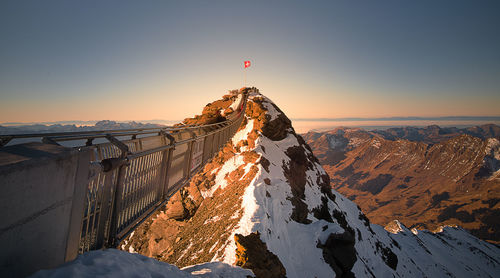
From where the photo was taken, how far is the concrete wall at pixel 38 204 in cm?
194

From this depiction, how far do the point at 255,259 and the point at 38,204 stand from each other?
10.9 m

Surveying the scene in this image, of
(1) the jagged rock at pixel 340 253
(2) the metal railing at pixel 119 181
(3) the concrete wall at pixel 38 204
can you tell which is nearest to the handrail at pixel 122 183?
(2) the metal railing at pixel 119 181

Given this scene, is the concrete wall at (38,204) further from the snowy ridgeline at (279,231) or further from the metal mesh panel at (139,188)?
the metal mesh panel at (139,188)

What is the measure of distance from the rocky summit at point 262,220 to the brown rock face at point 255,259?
0.06 m

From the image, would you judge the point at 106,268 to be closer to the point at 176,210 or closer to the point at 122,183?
the point at 122,183

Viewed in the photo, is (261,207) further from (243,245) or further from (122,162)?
(122,162)

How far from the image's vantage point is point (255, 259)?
10.6 metres

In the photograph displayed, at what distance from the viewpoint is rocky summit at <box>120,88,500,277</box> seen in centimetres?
1336

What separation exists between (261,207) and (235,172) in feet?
28.1

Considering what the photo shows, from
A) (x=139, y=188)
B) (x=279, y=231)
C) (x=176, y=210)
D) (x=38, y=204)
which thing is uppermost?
(x=38, y=204)

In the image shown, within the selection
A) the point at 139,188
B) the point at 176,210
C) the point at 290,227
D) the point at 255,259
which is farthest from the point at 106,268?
the point at 176,210

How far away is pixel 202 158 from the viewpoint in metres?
10.8

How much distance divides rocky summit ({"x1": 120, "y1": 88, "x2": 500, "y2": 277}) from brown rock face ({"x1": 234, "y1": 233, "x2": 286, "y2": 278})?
0.06 metres

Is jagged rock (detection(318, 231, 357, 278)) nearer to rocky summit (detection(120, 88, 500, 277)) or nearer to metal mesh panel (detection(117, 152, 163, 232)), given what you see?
rocky summit (detection(120, 88, 500, 277))
